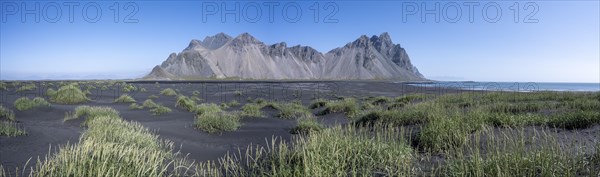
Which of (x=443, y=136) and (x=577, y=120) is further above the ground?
(x=577, y=120)

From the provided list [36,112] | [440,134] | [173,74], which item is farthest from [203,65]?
[440,134]

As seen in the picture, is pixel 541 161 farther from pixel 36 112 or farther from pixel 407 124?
pixel 36 112

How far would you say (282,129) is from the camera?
545 inches

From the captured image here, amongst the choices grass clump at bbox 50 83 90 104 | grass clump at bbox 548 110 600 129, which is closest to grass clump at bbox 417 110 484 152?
grass clump at bbox 548 110 600 129

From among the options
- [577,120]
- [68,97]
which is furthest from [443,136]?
[68,97]

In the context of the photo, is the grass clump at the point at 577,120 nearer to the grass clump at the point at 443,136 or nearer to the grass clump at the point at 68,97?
the grass clump at the point at 443,136

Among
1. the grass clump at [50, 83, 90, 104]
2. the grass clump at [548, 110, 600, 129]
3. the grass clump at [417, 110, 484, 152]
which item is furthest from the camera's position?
the grass clump at [50, 83, 90, 104]

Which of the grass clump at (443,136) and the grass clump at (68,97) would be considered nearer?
the grass clump at (443,136)

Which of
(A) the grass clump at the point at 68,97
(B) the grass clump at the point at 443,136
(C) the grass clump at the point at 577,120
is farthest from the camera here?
(A) the grass clump at the point at 68,97

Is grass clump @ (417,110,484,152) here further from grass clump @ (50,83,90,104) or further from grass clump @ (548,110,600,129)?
grass clump @ (50,83,90,104)

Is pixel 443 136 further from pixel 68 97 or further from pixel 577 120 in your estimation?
pixel 68 97

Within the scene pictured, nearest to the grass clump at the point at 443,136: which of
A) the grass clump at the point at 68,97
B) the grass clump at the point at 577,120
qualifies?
the grass clump at the point at 577,120

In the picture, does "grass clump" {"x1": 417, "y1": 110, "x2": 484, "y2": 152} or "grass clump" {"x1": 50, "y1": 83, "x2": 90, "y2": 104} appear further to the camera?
"grass clump" {"x1": 50, "y1": 83, "x2": 90, "y2": 104}

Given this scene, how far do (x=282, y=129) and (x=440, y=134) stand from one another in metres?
7.33
